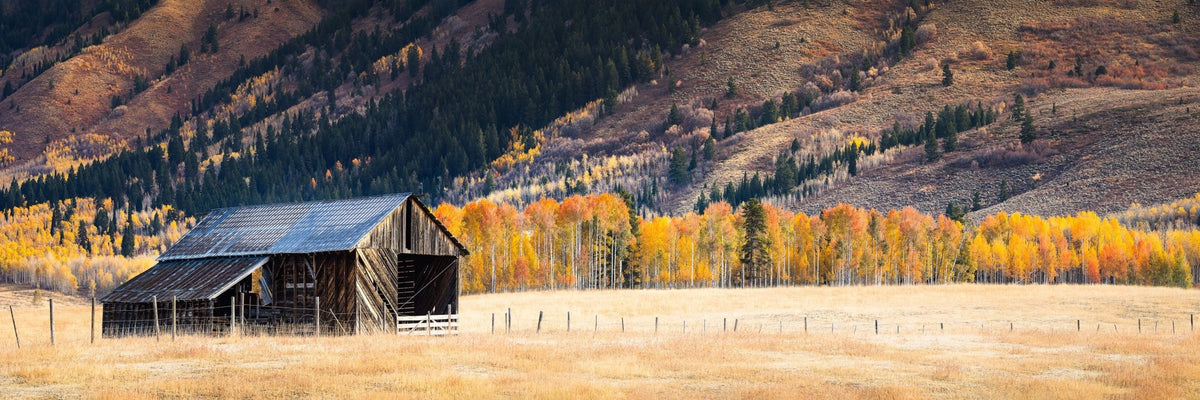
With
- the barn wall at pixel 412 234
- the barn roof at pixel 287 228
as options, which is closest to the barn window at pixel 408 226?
the barn wall at pixel 412 234

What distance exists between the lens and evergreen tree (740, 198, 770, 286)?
118250 millimetres

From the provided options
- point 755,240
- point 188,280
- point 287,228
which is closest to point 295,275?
point 287,228

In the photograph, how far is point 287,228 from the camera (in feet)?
162

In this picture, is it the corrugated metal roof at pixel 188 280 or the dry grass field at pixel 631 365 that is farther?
the corrugated metal roof at pixel 188 280

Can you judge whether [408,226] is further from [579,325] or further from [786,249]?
[786,249]

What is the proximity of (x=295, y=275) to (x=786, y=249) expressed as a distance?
300 ft

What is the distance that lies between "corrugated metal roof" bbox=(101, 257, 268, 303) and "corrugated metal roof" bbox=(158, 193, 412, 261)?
395 mm

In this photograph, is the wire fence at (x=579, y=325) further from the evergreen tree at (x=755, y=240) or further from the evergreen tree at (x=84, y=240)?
the evergreen tree at (x=84, y=240)

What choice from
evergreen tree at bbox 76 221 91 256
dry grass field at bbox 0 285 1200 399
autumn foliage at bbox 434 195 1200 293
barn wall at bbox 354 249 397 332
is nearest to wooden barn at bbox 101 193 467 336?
barn wall at bbox 354 249 397 332

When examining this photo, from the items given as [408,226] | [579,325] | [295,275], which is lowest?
[579,325]

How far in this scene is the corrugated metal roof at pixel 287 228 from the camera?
47.0m

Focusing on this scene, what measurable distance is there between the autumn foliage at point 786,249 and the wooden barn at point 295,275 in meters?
55.8

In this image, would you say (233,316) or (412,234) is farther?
(412,234)

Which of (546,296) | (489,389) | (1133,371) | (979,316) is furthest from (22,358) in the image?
(546,296)
